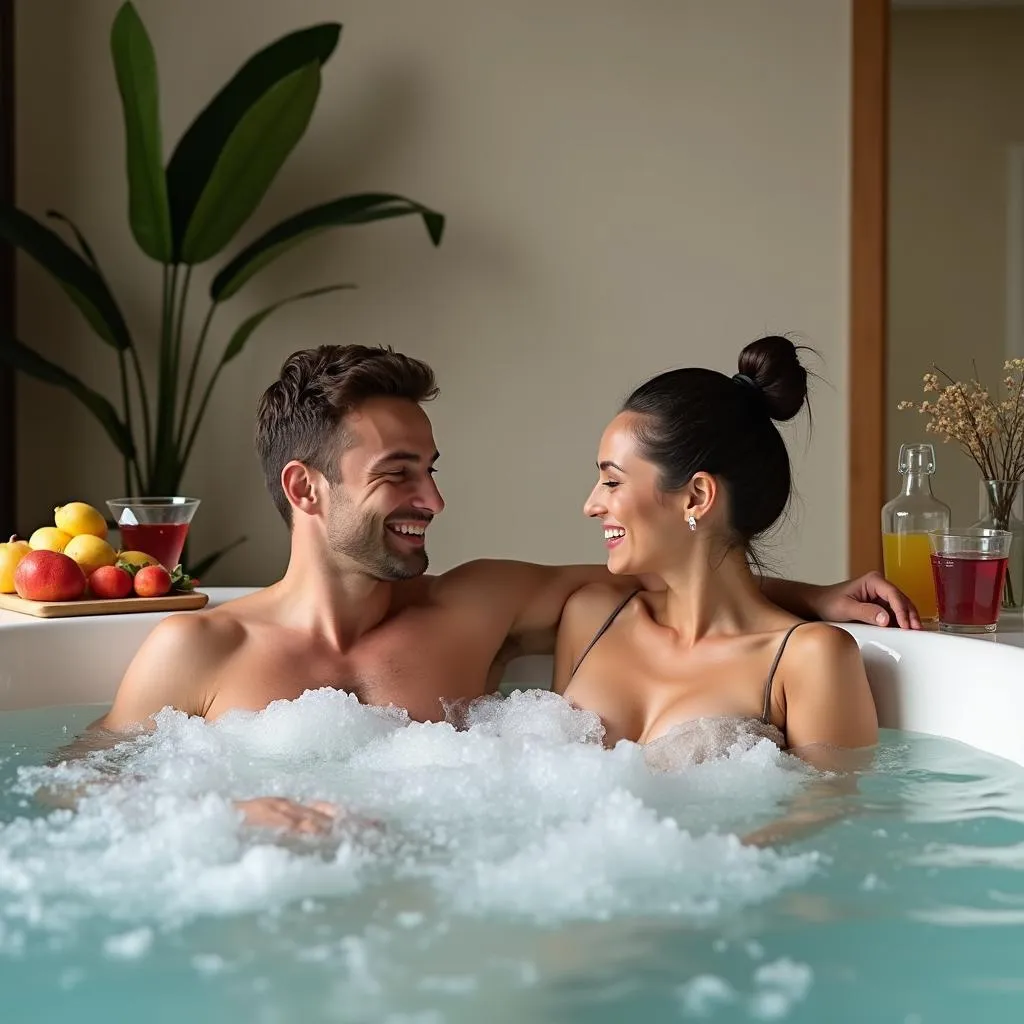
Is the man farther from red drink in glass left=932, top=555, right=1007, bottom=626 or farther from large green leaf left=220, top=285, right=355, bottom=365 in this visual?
large green leaf left=220, top=285, right=355, bottom=365

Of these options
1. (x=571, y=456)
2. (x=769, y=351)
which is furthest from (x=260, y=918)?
(x=571, y=456)

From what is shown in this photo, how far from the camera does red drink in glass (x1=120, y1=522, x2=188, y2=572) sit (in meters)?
2.38

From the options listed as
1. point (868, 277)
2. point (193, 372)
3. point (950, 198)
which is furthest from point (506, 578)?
point (950, 198)

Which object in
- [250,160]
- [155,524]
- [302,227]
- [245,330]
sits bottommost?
[155,524]

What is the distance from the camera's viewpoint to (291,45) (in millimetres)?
3596

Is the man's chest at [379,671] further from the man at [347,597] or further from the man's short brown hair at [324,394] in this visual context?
the man's short brown hair at [324,394]

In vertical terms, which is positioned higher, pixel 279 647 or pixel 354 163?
pixel 354 163

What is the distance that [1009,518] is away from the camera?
2.16 m

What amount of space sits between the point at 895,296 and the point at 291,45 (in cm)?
182

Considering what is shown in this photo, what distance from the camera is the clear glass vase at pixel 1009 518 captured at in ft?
7.07

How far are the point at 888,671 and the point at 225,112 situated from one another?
229cm

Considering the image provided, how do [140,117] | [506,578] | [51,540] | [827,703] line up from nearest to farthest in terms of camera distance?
[827,703] < [506,578] < [51,540] < [140,117]

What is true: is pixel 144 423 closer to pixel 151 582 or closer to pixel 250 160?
pixel 250 160

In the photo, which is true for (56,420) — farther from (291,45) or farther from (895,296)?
(895,296)
